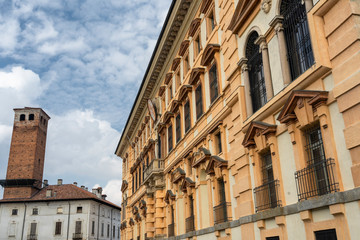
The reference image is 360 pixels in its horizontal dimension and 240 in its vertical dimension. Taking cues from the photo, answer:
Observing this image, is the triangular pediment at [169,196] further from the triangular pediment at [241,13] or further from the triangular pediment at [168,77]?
the triangular pediment at [241,13]

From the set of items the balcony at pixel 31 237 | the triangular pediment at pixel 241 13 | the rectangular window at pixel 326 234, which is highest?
the triangular pediment at pixel 241 13

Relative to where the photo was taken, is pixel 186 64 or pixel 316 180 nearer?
pixel 316 180

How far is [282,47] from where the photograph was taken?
1162cm

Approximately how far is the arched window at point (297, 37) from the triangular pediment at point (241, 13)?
65.3 inches

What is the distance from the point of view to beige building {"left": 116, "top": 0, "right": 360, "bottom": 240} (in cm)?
892

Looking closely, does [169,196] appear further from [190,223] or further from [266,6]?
[266,6]

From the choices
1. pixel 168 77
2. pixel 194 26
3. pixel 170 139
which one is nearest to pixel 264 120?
pixel 194 26

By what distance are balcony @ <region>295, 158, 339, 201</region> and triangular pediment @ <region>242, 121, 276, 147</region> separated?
1.78 meters

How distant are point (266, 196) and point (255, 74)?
4370 millimetres

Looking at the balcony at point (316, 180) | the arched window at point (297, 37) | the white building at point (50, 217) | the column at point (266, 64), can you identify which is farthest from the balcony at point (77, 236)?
the arched window at point (297, 37)

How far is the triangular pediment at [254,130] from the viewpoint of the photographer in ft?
38.5

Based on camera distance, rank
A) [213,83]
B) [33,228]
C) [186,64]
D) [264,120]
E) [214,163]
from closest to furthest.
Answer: [264,120], [214,163], [213,83], [186,64], [33,228]

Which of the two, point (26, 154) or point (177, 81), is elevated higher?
point (26, 154)

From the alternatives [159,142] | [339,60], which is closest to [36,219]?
[159,142]
